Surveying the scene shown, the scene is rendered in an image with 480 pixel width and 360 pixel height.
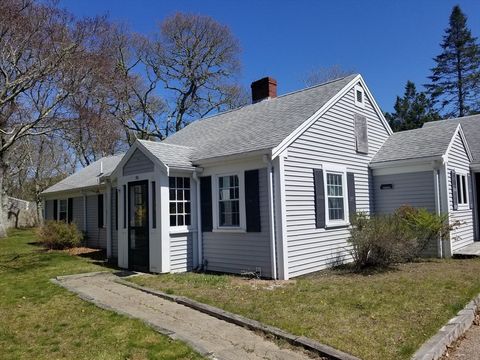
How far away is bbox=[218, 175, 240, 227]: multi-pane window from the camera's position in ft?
34.2

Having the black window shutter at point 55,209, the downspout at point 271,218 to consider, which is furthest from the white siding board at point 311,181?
the black window shutter at point 55,209

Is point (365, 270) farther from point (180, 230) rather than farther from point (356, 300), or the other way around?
point (180, 230)

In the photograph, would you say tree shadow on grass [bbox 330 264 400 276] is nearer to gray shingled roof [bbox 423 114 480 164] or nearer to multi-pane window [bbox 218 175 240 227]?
multi-pane window [bbox 218 175 240 227]

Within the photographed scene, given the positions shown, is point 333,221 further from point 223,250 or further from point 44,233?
point 44,233

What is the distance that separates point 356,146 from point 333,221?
3.02 metres

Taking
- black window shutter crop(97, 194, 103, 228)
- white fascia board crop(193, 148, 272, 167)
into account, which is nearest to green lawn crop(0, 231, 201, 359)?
white fascia board crop(193, 148, 272, 167)

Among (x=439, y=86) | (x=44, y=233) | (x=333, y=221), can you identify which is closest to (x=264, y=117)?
(x=333, y=221)

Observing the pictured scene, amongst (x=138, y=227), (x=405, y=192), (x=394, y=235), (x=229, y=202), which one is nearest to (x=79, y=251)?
(x=138, y=227)

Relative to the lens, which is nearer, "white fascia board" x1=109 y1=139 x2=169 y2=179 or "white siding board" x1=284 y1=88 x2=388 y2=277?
"white siding board" x1=284 y1=88 x2=388 y2=277

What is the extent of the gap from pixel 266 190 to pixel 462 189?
873cm

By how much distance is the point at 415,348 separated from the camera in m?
4.99

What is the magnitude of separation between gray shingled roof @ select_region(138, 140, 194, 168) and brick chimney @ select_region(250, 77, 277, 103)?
526 cm

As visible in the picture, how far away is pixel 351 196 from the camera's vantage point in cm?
1216

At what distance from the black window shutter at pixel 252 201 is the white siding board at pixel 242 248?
97 mm
